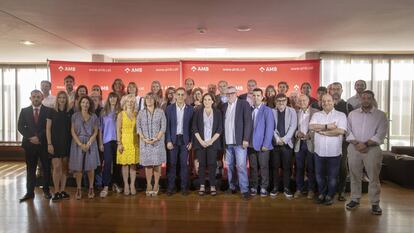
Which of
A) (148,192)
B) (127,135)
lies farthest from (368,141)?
(127,135)

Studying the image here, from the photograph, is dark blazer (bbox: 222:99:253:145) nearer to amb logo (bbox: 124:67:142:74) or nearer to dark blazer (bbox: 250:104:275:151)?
dark blazer (bbox: 250:104:275:151)

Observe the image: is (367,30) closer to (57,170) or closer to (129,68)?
(129,68)

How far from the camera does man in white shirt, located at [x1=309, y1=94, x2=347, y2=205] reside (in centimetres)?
445

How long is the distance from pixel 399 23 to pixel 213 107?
3252 mm

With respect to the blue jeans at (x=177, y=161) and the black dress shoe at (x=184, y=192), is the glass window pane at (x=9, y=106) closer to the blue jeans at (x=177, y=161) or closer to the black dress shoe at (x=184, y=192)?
the blue jeans at (x=177, y=161)

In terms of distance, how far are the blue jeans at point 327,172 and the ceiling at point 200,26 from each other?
204cm

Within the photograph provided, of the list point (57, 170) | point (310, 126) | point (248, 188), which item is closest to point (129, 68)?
point (57, 170)

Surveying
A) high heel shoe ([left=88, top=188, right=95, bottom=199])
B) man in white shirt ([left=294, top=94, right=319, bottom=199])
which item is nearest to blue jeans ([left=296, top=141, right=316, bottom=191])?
man in white shirt ([left=294, top=94, right=319, bottom=199])

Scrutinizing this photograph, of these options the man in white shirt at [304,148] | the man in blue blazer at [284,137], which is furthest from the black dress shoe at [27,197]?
the man in white shirt at [304,148]

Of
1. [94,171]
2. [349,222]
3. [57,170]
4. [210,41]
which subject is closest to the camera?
[349,222]

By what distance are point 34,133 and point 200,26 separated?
3.01 metres

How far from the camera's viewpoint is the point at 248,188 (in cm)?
509

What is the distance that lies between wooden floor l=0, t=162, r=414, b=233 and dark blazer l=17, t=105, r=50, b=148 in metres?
0.94

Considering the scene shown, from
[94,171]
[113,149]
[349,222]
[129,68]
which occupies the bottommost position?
[349,222]
